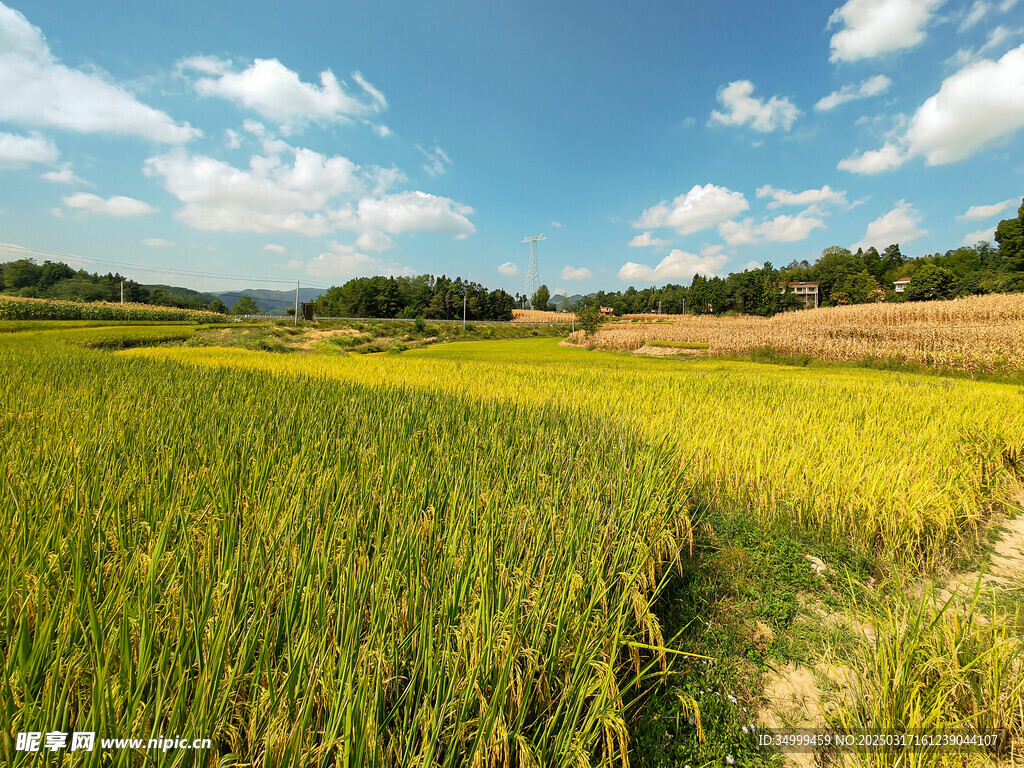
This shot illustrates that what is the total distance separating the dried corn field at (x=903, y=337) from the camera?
16094mm

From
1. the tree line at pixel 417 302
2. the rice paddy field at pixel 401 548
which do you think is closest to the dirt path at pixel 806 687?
the rice paddy field at pixel 401 548

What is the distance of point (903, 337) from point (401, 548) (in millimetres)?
29076

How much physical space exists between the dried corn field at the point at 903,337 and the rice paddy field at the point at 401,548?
47.9ft

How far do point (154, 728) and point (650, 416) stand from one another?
18.3 ft

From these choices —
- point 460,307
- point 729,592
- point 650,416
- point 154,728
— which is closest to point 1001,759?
point 729,592

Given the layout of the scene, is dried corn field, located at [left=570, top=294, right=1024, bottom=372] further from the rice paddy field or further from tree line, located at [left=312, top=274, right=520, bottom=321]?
tree line, located at [left=312, top=274, right=520, bottom=321]

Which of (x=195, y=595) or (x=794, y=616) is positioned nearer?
(x=195, y=595)

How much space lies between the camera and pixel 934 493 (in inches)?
133

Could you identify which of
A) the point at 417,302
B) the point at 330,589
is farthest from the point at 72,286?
the point at 330,589

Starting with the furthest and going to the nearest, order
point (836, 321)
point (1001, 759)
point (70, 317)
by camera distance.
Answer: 1. point (70, 317)
2. point (836, 321)
3. point (1001, 759)

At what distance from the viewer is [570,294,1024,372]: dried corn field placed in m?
16.1

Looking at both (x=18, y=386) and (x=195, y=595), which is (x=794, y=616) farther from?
(x=18, y=386)

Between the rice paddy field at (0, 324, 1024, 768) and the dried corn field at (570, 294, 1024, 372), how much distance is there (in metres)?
14.6

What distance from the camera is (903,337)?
70.3 feet
